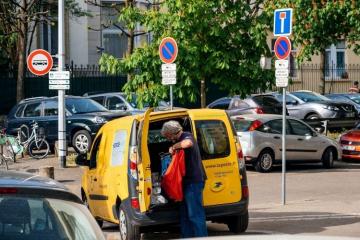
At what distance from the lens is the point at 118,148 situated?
13.0m

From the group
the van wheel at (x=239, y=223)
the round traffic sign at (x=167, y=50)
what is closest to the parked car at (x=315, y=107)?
the round traffic sign at (x=167, y=50)

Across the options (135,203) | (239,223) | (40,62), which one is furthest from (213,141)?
(40,62)

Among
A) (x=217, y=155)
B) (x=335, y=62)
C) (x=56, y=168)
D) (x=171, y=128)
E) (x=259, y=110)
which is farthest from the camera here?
(x=335, y=62)

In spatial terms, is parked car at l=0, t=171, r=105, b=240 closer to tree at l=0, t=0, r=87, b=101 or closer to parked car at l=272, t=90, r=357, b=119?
tree at l=0, t=0, r=87, b=101

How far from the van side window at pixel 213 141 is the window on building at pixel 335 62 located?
131 ft

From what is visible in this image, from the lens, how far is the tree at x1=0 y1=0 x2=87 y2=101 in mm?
34500

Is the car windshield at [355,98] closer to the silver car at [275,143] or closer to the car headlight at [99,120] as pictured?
the silver car at [275,143]

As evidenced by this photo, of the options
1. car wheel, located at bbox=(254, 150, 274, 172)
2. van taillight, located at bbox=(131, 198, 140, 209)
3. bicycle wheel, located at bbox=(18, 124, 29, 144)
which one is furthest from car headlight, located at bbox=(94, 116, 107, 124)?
van taillight, located at bbox=(131, 198, 140, 209)

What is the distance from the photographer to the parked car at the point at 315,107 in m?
36.3

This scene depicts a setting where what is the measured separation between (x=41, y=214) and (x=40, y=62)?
1806 cm

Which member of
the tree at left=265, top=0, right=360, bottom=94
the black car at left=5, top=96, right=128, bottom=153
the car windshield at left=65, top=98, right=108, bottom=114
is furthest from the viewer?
the tree at left=265, top=0, right=360, bottom=94

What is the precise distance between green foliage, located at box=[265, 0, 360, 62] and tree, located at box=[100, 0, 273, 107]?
6.77 metres

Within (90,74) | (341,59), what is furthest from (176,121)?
(341,59)

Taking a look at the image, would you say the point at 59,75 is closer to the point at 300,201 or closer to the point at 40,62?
the point at 40,62
